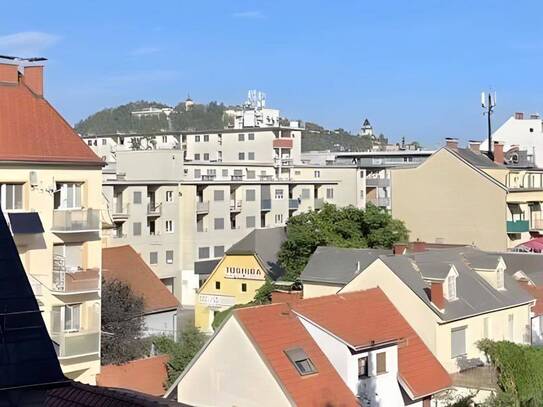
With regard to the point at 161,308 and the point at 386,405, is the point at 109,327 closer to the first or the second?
the point at 161,308

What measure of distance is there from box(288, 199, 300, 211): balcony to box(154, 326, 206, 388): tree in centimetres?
3883

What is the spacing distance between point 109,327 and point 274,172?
49674 mm

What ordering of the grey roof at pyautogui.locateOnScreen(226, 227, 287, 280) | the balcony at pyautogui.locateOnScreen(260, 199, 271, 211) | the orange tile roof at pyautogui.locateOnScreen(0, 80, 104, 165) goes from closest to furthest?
the orange tile roof at pyautogui.locateOnScreen(0, 80, 104, 165), the grey roof at pyautogui.locateOnScreen(226, 227, 287, 280), the balcony at pyautogui.locateOnScreen(260, 199, 271, 211)

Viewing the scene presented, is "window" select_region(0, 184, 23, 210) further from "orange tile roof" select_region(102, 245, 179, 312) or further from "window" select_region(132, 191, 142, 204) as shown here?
"window" select_region(132, 191, 142, 204)

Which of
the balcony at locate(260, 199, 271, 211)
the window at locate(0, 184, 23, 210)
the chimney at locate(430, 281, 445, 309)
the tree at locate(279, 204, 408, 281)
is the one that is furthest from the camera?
the balcony at locate(260, 199, 271, 211)

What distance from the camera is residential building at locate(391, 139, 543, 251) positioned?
4694cm

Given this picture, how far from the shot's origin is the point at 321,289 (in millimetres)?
29891

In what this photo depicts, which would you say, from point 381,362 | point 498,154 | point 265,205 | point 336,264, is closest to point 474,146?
point 498,154

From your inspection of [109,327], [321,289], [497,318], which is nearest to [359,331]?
[497,318]

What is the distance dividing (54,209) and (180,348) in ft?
23.6

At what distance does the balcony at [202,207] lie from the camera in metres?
59.0

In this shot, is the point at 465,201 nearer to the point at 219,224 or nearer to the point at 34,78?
the point at 219,224

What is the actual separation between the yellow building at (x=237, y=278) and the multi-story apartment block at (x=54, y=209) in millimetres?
18488

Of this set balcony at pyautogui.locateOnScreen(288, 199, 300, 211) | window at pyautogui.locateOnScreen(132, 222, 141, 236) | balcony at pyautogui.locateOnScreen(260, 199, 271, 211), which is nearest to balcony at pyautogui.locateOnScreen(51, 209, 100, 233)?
window at pyautogui.locateOnScreen(132, 222, 141, 236)
